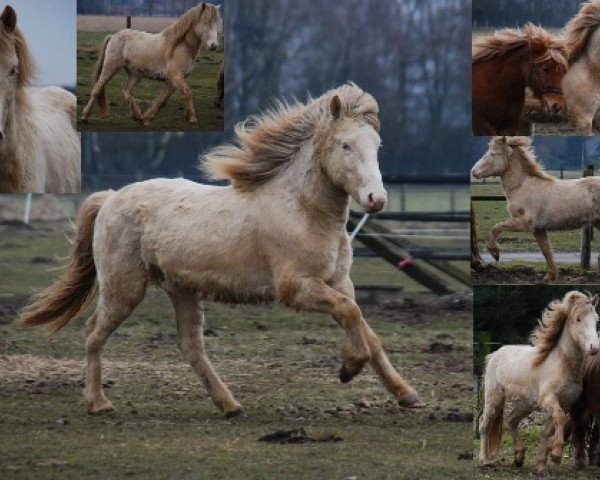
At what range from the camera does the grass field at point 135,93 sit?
932cm

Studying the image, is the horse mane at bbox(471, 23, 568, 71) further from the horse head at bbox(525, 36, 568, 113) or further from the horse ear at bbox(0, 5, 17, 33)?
the horse ear at bbox(0, 5, 17, 33)

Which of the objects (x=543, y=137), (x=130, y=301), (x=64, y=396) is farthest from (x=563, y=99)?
(x=64, y=396)

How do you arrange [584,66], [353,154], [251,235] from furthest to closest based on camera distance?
[584,66] → [251,235] → [353,154]

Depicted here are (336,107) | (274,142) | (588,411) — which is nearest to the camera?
(336,107)

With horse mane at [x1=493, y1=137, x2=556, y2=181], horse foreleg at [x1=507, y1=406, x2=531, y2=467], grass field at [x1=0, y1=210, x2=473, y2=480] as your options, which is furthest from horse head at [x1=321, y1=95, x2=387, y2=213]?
horse foreleg at [x1=507, y1=406, x2=531, y2=467]

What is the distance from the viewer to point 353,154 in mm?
8023

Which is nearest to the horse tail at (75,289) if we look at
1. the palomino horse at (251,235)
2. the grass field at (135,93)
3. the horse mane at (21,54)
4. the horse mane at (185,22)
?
the palomino horse at (251,235)

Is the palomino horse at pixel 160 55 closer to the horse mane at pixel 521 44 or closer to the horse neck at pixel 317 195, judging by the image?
the horse neck at pixel 317 195

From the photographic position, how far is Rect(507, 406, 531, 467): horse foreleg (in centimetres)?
896

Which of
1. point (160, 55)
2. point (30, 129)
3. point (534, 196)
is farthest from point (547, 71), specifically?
point (30, 129)

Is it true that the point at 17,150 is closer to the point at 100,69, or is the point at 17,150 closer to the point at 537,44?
the point at 100,69

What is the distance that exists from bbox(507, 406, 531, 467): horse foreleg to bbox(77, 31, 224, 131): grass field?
94.1 inches

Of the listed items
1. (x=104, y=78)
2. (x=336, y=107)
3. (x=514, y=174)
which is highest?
(x=104, y=78)

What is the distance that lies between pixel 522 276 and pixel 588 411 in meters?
0.82
